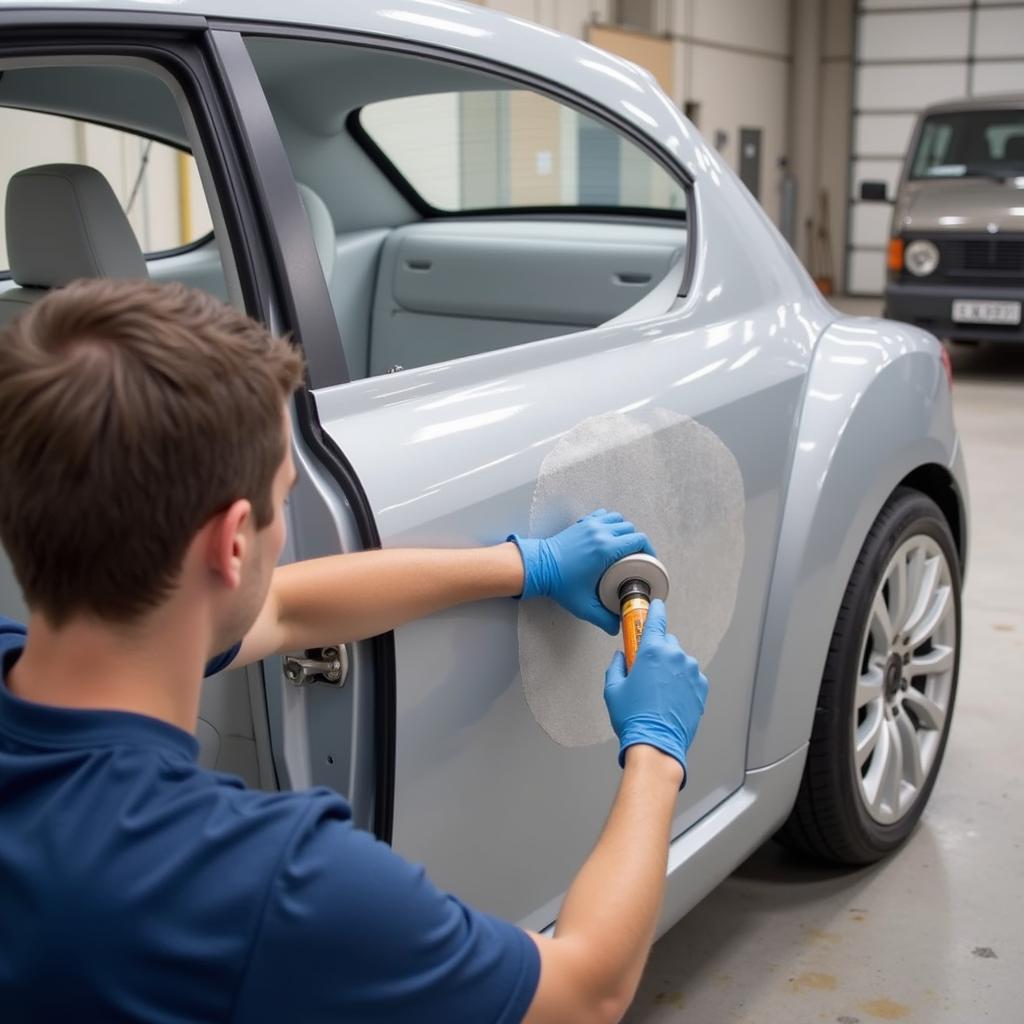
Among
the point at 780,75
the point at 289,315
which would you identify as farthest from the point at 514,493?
the point at 780,75

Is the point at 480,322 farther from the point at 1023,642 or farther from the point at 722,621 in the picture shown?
the point at 1023,642

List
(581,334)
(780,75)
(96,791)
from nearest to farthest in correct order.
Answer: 1. (96,791)
2. (581,334)
3. (780,75)

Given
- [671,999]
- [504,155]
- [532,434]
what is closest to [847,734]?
[671,999]

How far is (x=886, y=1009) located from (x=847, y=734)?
44 cm

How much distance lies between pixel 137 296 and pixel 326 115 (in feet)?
6.95

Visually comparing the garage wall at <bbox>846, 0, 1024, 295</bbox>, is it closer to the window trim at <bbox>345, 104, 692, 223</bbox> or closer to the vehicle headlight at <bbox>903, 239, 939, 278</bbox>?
the vehicle headlight at <bbox>903, 239, 939, 278</bbox>

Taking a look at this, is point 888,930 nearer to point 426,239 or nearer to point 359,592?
point 359,592

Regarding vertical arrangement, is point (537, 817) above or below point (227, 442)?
below

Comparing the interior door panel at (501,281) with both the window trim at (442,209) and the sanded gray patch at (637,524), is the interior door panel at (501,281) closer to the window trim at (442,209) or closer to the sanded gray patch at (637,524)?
the window trim at (442,209)

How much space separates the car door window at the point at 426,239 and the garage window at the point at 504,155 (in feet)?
0.06

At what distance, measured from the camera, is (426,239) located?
3.09 meters

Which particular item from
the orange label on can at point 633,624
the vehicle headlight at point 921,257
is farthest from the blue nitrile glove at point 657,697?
the vehicle headlight at point 921,257

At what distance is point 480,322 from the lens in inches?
116

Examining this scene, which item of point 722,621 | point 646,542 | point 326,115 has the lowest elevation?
point 722,621
